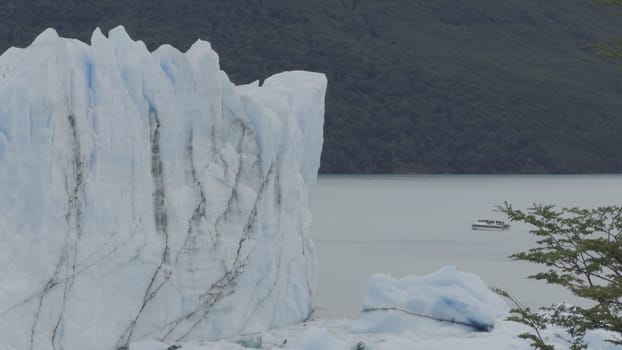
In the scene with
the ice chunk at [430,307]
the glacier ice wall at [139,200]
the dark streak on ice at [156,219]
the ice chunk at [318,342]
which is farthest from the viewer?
the ice chunk at [430,307]

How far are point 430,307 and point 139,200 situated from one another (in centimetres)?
620

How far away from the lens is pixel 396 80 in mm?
127688

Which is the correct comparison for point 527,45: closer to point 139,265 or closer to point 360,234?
point 360,234

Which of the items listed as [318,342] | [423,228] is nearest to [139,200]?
[318,342]

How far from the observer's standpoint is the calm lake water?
35.2 m

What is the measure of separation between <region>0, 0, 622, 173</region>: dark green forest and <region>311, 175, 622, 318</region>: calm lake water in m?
2.52

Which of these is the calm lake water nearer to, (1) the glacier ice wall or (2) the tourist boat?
(2) the tourist boat

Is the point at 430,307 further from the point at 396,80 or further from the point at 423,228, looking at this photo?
the point at 396,80

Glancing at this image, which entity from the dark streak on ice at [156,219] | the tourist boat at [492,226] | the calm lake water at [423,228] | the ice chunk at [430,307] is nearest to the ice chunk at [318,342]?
the dark streak on ice at [156,219]

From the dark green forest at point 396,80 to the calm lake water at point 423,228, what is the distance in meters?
2.52

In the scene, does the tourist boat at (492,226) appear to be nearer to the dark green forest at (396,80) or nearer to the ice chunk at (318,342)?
the ice chunk at (318,342)

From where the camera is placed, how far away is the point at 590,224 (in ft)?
42.1

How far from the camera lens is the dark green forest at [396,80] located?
119562 millimetres

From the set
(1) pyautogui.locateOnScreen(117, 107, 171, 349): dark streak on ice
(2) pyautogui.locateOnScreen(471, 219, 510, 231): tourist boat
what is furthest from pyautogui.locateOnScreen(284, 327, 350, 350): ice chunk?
(2) pyautogui.locateOnScreen(471, 219, 510, 231): tourist boat
